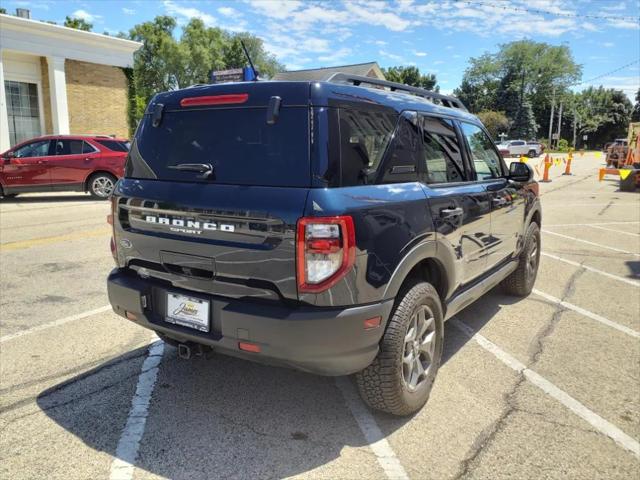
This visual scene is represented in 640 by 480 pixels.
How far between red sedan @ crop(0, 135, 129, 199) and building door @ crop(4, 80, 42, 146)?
26.6 feet

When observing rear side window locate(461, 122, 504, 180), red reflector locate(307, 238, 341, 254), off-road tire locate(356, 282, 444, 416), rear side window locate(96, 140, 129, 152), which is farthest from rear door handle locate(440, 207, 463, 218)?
rear side window locate(96, 140, 129, 152)

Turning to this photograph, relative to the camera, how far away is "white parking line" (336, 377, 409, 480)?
104 inches

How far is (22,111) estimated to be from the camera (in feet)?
67.2

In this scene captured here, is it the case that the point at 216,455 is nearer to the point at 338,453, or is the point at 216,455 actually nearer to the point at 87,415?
the point at 338,453

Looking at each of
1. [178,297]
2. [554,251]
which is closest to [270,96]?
[178,297]

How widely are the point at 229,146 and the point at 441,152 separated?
160 cm

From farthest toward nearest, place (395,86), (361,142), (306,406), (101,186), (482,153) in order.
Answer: (101,186) < (482,153) < (395,86) < (306,406) < (361,142)

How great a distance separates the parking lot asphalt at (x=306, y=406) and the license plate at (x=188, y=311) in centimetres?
62

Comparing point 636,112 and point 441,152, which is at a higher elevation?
point 636,112

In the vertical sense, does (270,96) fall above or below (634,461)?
above

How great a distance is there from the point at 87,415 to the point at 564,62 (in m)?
101

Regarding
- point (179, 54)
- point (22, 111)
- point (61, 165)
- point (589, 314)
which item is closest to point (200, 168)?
point (589, 314)

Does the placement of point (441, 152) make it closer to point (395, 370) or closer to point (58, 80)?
point (395, 370)

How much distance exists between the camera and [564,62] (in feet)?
289
